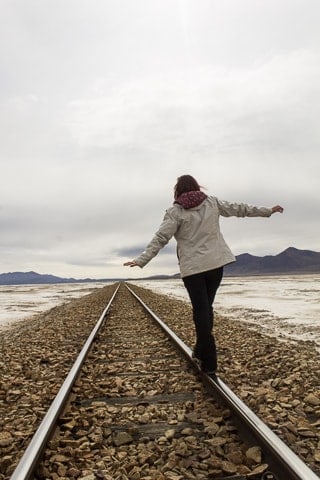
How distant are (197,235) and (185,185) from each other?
59 cm

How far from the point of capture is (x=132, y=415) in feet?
12.7

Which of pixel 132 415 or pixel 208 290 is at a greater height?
pixel 208 290

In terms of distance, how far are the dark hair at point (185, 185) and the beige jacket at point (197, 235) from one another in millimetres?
187

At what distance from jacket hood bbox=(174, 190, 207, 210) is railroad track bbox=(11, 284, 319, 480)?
1.84 meters

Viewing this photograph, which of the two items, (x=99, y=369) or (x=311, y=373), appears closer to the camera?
(x=311, y=373)

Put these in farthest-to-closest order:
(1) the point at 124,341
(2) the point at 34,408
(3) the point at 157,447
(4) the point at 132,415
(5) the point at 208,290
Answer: (1) the point at 124,341 → (5) the point at 208,290 → (2) the point at 34,408 → (4) the point at 132,415 → (3) the point at 157,447

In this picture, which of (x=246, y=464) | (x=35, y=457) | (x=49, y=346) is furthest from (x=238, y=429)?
(x=49, y=346)

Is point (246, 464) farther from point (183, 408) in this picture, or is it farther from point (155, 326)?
point (155, 326)

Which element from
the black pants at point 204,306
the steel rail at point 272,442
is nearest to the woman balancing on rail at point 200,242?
the black pants at point 204,306

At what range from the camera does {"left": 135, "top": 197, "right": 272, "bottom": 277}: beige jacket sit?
4566 millimetres

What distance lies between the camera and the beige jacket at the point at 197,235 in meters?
4.57

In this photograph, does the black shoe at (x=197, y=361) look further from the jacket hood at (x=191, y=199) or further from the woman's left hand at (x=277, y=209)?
the woman's left hand at (x=277, y=209)

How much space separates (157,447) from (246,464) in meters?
0.69

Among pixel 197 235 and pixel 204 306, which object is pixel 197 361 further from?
pixel 197 235
